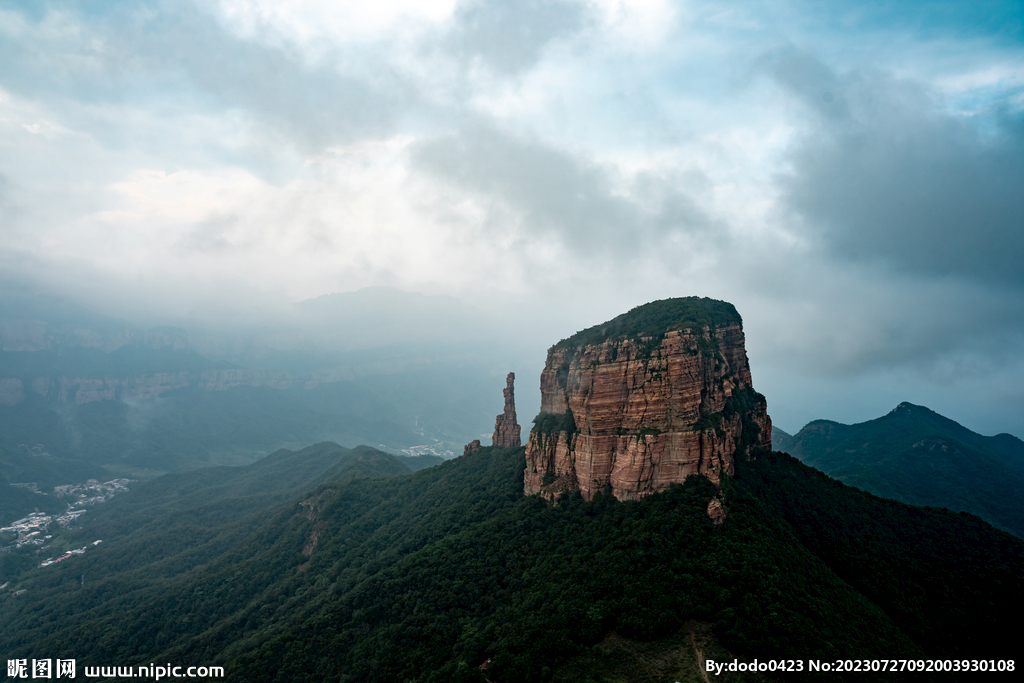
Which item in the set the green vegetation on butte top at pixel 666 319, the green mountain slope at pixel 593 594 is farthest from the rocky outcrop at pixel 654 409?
the green mountain slope at pixel 593 594

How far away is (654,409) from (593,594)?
23236 mm

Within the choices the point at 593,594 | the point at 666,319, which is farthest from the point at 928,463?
the point at 593,594

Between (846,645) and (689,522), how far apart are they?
53.8 feet

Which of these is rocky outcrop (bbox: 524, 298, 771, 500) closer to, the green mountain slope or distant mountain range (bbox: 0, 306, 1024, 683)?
distant mountain range (bbox: 0, 306, 1024, 683)

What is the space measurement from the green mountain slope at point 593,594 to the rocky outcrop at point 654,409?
3297 mm

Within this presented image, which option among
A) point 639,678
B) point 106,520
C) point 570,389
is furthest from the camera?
point 106,520

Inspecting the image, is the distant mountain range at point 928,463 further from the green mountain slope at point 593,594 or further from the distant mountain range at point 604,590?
the green mountain slope at point 593,594

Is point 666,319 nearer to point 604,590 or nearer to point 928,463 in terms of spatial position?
point 604,590

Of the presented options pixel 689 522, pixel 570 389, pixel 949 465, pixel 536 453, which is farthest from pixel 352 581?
pixel 949 465

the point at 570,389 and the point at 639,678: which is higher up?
the point at 570,389

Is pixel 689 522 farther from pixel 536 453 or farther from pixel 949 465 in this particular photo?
pixel 949 465

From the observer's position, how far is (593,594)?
49875mm

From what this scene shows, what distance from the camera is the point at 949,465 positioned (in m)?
115

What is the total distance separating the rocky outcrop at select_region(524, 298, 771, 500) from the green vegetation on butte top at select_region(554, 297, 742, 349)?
0.21 m
